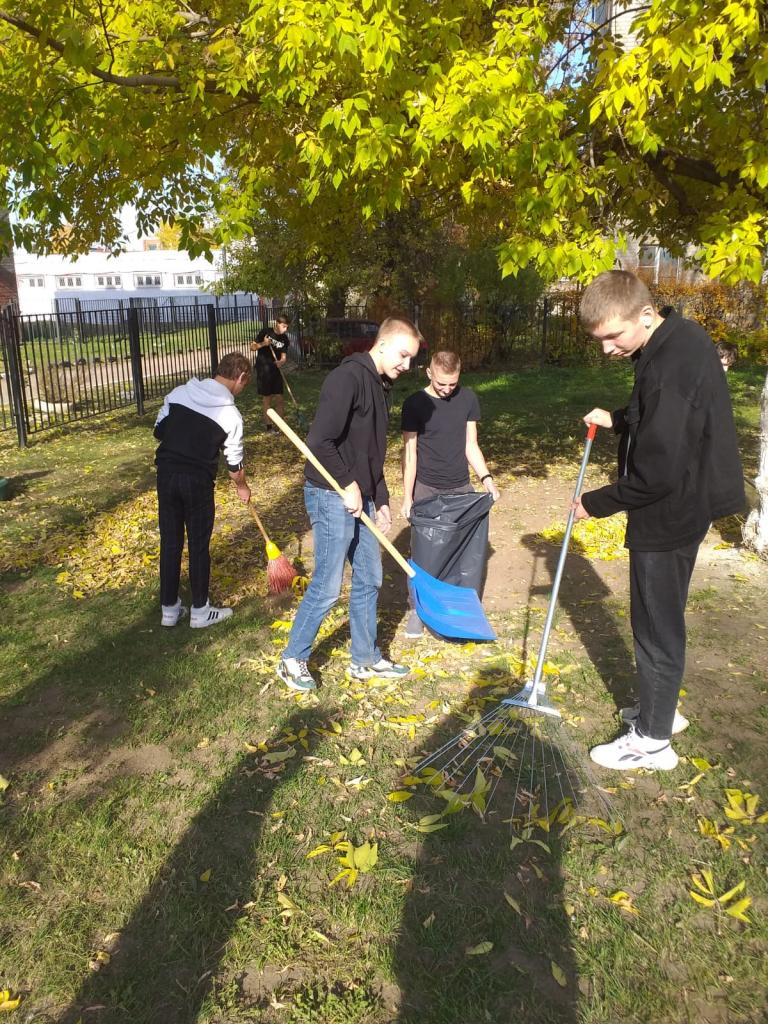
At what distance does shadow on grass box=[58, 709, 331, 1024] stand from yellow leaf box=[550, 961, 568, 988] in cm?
109

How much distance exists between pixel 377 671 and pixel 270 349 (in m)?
7.91

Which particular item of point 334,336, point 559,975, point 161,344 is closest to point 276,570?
point 559,975

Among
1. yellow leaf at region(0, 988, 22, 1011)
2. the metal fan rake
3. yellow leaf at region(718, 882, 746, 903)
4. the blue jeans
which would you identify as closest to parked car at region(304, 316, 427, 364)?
the blue jeans

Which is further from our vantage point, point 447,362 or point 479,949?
point 447,362

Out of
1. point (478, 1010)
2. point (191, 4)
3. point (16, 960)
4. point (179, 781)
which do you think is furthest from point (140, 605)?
point (191, 4)

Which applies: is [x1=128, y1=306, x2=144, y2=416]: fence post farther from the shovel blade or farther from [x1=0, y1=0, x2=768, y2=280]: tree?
the shovel blade

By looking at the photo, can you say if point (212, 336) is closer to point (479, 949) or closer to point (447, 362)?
point (447, 362)

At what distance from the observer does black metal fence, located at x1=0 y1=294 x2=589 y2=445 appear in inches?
491

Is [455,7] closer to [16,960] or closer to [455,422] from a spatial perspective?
[455,422]

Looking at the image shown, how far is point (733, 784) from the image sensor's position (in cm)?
336

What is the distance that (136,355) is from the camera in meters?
13.6

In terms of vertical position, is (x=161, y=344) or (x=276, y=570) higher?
(x=161, y=344)

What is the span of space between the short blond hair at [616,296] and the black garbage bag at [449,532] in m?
1.74

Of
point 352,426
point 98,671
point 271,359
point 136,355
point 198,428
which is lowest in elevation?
point 98,671
